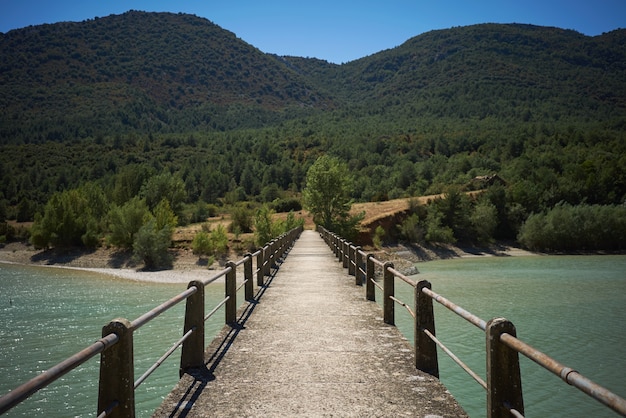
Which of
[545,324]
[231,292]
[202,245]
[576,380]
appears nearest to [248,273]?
[231,292]

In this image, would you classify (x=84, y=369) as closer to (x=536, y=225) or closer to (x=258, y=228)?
(x=258, y=228)

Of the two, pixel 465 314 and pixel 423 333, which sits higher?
pixel 465 314

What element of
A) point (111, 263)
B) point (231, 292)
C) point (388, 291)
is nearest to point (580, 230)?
point (111, 263)

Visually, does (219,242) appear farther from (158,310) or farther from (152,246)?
(158,310)

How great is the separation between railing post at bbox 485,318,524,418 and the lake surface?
348 inches

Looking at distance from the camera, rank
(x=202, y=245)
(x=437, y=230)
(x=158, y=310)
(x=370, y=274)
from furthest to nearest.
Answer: (x=437, y=230) < (x=202, y=245) < (x=370, y=274) < (x=158, y=310)

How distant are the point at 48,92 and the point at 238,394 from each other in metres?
223

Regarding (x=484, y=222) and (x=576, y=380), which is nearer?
(x=576, y=380)

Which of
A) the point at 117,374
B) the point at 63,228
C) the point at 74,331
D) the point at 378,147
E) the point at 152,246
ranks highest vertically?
the point at 378,147

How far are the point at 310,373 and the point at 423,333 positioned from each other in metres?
1.54

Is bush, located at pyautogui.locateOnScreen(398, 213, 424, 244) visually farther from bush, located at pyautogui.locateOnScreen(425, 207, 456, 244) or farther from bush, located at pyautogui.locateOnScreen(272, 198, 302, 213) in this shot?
bush, located at pyautogui.locateOnScreen(272, 198, 302, 213)

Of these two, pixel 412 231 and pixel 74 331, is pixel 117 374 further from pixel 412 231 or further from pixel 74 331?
pixel 412 231

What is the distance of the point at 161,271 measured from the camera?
4281 centimetres

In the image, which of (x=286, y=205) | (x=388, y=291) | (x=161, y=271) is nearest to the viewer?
(x=388, y=291)
